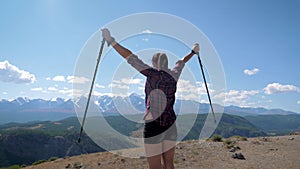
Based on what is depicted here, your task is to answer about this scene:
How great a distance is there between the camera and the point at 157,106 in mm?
3707

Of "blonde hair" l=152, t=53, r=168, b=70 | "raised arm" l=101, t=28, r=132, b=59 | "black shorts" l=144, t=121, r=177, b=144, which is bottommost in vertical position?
"black shorts" l=144, t=121, r=177, b=144

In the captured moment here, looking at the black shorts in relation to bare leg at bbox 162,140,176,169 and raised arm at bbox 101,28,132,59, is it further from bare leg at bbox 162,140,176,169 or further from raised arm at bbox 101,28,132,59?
raised arm at bbox 101,28,132,59

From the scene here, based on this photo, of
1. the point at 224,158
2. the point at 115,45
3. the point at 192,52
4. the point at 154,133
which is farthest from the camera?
the point at 224,158

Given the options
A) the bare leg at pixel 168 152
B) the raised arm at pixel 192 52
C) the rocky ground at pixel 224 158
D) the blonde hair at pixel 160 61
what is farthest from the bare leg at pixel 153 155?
the rocky ground at pixel 224 158

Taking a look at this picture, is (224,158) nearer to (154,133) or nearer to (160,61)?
(154,133)

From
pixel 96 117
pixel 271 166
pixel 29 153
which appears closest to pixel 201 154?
pixel 271 166

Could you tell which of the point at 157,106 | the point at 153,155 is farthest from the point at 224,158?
the point at 157,106

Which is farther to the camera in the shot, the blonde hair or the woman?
the blonde hair

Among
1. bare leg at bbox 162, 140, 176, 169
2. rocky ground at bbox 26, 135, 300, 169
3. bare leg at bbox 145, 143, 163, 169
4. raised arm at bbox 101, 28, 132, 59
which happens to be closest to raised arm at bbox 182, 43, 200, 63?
raised arm at bbox 101, 28, 132, 59

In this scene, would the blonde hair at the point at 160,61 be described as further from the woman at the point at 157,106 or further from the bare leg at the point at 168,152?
the bare leg at the point at 168,152

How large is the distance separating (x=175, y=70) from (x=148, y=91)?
606 mm

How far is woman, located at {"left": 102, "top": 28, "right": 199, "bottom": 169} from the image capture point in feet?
11.7

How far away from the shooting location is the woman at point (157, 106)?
11.7 ft

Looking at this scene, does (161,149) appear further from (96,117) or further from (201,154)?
(201,154)
